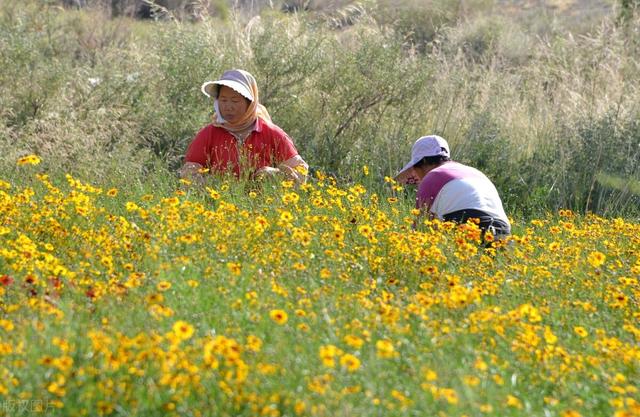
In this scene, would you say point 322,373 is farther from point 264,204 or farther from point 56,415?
point 264,204

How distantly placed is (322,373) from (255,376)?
0.21 metres

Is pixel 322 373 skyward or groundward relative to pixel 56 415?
skyward

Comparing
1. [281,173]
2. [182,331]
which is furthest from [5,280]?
[281,173]

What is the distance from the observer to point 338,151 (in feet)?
27.1

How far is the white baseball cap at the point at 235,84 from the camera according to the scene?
21.7 ft

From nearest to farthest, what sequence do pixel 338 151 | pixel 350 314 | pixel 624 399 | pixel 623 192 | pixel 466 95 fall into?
1. pixel 624 399
2. pixel 350 314
3. pixel 623 192
4. pixel 338 151
5. pixel 466 95

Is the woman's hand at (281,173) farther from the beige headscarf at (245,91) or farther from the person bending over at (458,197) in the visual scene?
the person bending over at (458,197)

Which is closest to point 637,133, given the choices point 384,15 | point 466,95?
point 466,95

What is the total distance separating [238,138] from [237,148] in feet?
0.36

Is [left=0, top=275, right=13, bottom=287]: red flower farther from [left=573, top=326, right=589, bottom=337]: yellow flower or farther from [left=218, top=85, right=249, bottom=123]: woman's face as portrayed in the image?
[left=218, top=85, right=249, bottom=123]: woman's face

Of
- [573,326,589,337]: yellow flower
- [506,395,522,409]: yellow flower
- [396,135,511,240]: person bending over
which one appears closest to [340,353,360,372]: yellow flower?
[506,395,522,409]: yellow flower

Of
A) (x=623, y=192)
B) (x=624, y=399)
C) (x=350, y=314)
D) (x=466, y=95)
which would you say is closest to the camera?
(x=624, y=399)

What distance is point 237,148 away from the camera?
662 cm

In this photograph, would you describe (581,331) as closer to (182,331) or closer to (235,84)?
(182,331)
